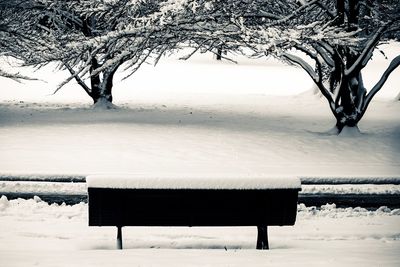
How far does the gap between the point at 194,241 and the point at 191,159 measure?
19.0 feet

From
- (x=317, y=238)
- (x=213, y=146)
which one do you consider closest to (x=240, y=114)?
(x=213, y=146)

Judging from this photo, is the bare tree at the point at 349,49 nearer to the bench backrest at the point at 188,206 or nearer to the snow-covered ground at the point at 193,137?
the snow-covered ground at the point at 193,137

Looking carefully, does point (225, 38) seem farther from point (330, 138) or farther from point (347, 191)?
point (347, 191)

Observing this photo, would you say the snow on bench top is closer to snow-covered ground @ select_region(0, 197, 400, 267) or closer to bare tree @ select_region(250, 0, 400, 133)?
snow-covered ground @ select_region(0, 197, 400, 267)

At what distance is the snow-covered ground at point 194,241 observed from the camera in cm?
618

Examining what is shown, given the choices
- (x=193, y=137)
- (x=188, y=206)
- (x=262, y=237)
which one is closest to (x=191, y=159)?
(x=193, y=137)

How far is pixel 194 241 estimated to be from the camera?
7.84m

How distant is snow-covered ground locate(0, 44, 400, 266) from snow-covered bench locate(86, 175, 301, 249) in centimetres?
36

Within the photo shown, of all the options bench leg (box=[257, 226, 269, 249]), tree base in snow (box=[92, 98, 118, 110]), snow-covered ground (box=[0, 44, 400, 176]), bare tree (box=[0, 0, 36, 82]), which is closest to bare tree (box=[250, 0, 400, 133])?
snow-covered ground (box=[0, 44, 400, 176])

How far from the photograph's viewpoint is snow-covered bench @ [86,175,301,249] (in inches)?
265

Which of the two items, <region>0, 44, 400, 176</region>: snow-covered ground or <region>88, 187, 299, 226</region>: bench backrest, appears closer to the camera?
<region>88, 187, 299, 226</region>: bench backrest

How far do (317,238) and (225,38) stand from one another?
8.58m

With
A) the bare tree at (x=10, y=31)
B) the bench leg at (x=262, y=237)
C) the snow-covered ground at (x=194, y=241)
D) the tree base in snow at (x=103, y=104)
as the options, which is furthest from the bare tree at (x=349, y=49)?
the bench leg at (x=262, y=237)

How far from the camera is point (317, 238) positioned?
8.17 metres
